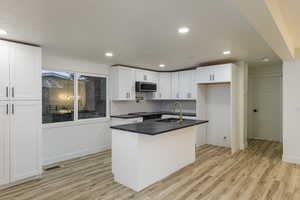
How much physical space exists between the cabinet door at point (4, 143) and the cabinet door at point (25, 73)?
0.27 meters

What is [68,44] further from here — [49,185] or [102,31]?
[49,185]

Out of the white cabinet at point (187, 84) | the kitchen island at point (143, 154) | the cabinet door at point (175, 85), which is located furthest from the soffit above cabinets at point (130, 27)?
the cabinet door at point (175, 85)

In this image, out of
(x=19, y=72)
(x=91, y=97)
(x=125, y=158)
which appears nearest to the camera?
(x=125, y=158)

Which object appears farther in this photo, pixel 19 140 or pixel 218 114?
pixel 218 114

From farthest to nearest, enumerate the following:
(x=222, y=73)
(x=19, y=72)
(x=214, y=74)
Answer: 1. (x=214, y=74)
2. (x=222, y=73)
3. (x=19, y=72)

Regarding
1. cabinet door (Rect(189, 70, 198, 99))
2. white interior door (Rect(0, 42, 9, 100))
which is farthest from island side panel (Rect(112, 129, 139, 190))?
cabinet door (Rect(189, 70, 198, 99))

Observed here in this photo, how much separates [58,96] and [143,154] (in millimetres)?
2700

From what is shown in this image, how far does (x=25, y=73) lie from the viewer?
3146 mm

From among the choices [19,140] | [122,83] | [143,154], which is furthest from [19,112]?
[122,83]

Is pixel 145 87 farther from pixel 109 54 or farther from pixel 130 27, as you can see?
pixel 130 27

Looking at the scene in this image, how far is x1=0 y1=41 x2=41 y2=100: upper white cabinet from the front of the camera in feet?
9.61

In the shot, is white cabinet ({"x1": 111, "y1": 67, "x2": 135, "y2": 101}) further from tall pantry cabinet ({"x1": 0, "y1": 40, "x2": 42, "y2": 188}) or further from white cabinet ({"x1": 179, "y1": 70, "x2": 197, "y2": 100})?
tall pantry cabinet ({"x1": 0, "y1": 40, "x2": 42, "y2": 188})

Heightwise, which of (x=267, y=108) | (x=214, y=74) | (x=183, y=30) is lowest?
(x=267, y=108)

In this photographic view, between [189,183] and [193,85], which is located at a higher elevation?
[193,85]
